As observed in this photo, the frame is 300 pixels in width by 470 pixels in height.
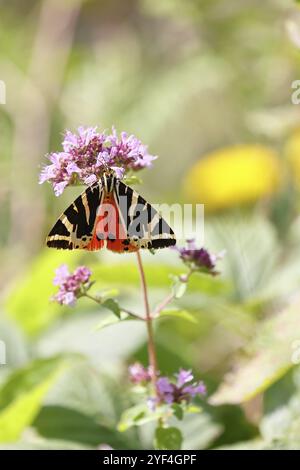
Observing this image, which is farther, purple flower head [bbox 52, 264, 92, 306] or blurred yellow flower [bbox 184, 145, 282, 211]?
blurred yellow flower [bbox 184, 145, 282, 211]

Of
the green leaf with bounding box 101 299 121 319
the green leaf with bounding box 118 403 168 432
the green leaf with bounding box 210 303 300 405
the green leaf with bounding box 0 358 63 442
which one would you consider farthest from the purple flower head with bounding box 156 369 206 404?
the green leaf with bounding box 0 358 63 442

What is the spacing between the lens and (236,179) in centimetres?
282

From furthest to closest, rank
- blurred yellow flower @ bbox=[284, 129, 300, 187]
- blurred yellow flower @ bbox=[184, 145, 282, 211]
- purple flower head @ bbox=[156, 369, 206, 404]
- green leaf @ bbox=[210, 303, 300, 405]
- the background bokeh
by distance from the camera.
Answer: blurred yellow flower @ bbox=[184, 145, 282, 211], blurred yellow flower @ bbox=[284, 129, 300, 187], the background bokeh, green leaf @ bbox=[210, 303, 300, 405], purple flower head @ bbox=[156, 369, 206, 404]

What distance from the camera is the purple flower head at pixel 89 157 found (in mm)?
990

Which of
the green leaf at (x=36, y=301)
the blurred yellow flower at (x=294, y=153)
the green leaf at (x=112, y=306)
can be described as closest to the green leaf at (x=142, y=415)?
the green leaf at (x=112, y=306)

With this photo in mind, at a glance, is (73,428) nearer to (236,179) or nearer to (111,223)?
(111,223)

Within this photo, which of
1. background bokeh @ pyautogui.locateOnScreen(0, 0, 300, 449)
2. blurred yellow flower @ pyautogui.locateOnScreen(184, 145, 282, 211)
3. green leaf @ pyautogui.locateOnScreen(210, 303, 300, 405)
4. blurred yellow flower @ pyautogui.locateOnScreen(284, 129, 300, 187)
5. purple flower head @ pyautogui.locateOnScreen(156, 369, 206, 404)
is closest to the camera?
purple flower head @ pyautogui.locateOnScreen(156, 369, 206, 404)

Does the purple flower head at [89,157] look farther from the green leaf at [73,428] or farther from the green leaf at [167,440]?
the green leaf at [73,428]

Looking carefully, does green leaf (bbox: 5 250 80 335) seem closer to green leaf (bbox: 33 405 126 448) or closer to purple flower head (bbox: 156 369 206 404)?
green leaf (bbox: 33 405 126 448)

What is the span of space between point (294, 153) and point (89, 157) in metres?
1.74

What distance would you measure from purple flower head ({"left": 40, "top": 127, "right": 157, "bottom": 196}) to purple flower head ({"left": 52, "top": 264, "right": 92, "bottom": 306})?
0.41ft

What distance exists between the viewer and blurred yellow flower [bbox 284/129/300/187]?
2602mm

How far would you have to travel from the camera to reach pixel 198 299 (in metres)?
1.72
